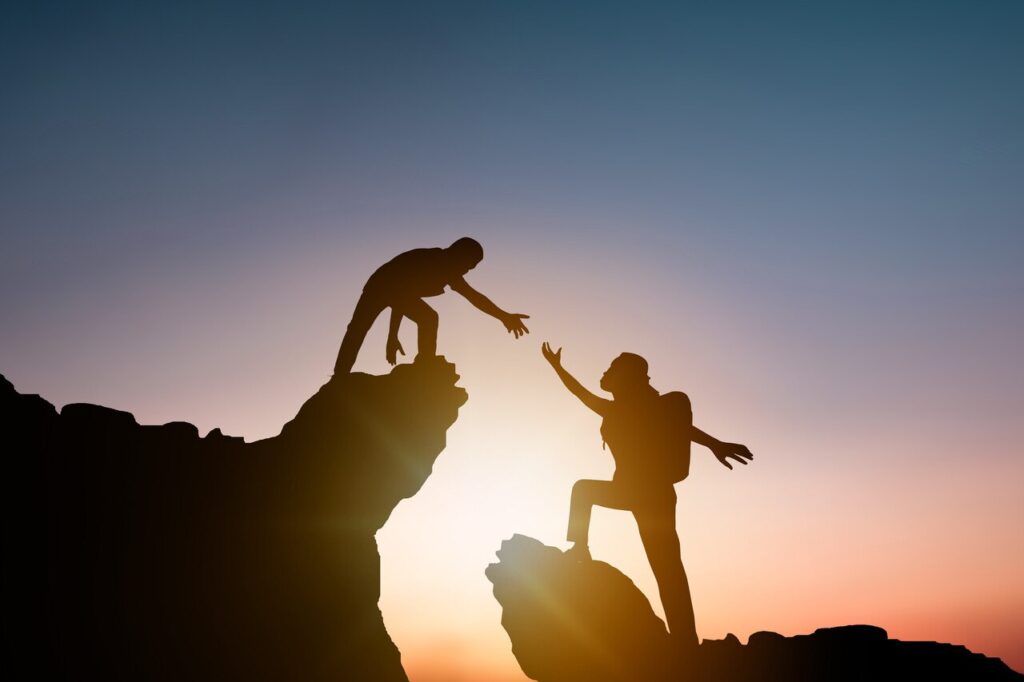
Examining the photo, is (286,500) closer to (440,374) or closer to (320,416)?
(320,416)

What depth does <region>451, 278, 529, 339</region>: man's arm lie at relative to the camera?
1432 centimetres

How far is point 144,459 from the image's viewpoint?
1248cm

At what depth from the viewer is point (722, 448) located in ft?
48.5

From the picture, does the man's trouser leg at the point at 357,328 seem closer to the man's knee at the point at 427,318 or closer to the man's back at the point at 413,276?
the man's back at the point at 413,276

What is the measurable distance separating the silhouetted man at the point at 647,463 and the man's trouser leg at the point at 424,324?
6.13ft

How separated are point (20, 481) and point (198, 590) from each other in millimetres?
2678

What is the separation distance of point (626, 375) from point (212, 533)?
6.78 metres

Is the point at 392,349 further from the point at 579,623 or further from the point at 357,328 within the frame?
the point at 579,623

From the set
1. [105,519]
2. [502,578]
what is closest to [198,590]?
[105,519]

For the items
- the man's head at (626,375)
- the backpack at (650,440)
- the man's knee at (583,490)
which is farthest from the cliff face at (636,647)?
the man's head at (626,375)

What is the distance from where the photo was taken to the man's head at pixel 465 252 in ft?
46.6

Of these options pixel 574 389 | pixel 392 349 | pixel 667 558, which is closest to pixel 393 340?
pixel 392 349

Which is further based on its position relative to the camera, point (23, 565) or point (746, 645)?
point (746, 645)

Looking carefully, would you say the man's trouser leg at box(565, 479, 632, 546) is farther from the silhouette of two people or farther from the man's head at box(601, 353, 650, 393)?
the man's head at box(601, 353, 650, 393)
